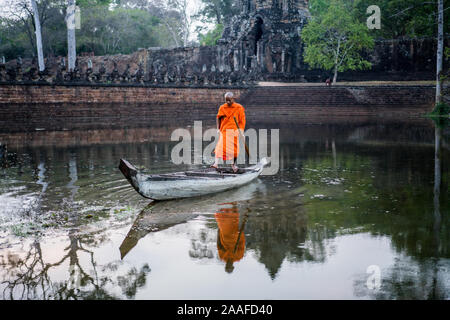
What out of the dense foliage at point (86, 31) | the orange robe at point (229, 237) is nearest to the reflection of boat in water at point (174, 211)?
the orange robe at point (229, 237)

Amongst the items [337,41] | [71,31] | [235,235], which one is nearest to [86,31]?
[71,31]

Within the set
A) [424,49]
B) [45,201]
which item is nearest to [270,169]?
[45,201]

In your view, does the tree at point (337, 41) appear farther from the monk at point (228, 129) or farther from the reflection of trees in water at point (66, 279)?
the reflection of trees in water at point (66, 279)

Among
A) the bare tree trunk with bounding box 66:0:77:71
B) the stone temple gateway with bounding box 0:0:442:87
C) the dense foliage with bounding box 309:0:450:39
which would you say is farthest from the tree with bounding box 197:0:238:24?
the bare tree trunk with bounding box 66:0:77:71

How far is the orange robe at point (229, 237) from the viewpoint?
5168 millimetres

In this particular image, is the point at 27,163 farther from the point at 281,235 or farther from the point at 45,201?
the point at 281,235

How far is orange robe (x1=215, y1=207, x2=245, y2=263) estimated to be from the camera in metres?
5.17

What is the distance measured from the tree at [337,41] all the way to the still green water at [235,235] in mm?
23745

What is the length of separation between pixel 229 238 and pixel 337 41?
31178 millimetres

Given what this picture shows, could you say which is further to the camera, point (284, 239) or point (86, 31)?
point (86, 31)

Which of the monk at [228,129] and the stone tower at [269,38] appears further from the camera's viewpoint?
the stone tower at [269,38]

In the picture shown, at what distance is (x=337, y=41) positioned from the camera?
3456 cm

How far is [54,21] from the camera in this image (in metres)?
46.2

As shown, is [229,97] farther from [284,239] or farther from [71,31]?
[71,31]
